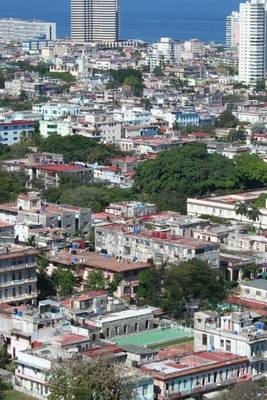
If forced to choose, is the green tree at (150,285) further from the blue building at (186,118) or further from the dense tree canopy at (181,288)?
the blue building at (186,118)

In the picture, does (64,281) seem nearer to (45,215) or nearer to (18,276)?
(18,276)

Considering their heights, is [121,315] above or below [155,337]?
above

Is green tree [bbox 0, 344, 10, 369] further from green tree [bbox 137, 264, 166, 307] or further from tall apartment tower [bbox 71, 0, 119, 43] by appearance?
tall apartment tower [bbox 71, 0, 119, 43]

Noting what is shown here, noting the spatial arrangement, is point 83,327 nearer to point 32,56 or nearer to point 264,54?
point 264,54

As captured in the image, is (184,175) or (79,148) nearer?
(184,175)

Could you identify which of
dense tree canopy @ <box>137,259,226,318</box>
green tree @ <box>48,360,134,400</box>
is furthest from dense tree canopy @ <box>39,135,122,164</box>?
green tree @ <box>48,360,134,400</box>

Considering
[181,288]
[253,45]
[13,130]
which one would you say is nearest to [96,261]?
[181,288]
